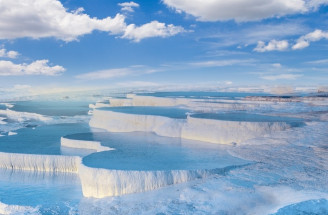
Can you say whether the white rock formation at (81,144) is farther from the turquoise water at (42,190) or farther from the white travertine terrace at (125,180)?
the white travertine terrace at (125,180)

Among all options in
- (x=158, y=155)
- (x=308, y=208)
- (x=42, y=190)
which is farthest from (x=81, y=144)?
(x=308, y=208)

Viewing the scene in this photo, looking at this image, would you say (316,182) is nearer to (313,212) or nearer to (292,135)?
(313,212)

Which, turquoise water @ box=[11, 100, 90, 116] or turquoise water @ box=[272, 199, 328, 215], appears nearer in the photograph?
turquoise water @ box=[272, 199, 328, 215]

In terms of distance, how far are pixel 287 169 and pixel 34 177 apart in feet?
22.2

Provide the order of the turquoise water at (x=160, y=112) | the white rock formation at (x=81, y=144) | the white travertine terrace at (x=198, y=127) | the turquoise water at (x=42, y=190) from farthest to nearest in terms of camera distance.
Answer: the turquoise water at (x=160, y=112) < the white travertine terrace at (x=198, y=127) < the white rock formation at (x=81, y=144) < the turquoise water at (x=42, y=190)

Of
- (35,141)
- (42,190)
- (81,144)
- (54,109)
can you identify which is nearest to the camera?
(42,190)

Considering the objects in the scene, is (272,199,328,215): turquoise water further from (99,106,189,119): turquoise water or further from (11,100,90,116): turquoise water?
(11,100,90,116): turquoise water

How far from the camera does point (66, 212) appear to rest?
609 cm

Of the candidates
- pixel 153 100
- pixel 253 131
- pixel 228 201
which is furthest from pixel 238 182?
pixel 153 100

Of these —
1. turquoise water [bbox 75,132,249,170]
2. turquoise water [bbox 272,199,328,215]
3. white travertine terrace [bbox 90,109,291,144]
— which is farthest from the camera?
white travertine terrace [bbox 90,109,291,144]

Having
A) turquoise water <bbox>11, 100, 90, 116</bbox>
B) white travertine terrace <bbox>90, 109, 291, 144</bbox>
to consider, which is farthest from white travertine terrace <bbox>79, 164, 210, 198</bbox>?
turquoise water <bbox>11, 100, 90, 116</bbox>

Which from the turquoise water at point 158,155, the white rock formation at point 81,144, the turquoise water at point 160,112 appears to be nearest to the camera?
the turquoise water at point 158,155

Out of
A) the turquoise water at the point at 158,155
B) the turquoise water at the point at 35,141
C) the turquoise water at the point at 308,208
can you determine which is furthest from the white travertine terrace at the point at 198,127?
the turquoise water at the point at 308,208

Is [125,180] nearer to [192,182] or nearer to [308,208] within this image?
[192,182]
